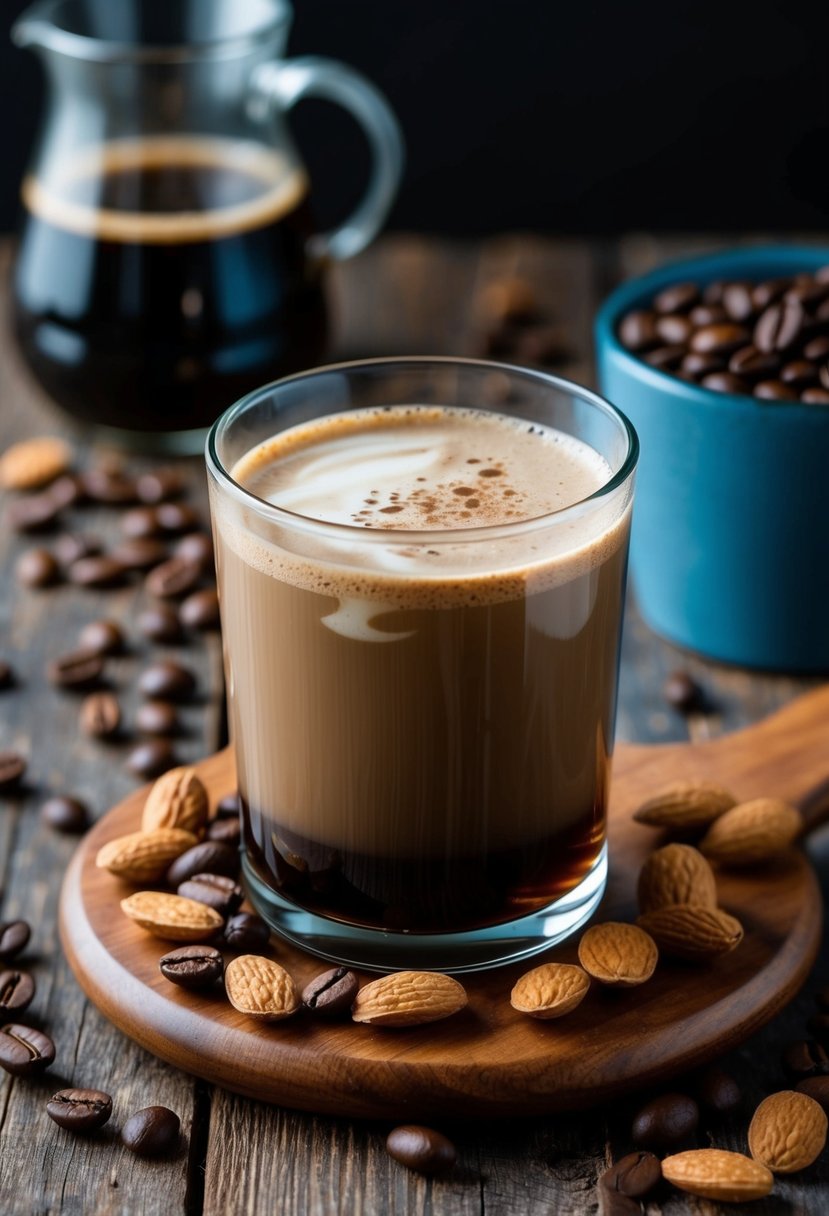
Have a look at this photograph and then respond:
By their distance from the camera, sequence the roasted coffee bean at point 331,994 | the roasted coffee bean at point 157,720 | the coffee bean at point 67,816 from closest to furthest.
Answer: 1. the roasted coffee bean at point 331,994
2. the coffee bean at point 67,816
3. the roasted coffee bean at point 157,720

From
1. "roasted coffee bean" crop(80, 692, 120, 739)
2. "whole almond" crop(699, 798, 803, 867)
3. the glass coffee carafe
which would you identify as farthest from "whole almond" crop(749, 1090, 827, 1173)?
the glass coffee carafe

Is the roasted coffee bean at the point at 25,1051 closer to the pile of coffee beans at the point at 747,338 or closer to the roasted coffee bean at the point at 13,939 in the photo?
the roasted coffee bean at the point at 13,939

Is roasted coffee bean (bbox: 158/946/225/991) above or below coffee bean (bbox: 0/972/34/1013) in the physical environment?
above

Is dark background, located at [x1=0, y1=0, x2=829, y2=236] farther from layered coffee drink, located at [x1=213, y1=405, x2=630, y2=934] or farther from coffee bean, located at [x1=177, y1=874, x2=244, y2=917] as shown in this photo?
coffee bean, located at [x1=177, y1=874, x2=244, y2=917]

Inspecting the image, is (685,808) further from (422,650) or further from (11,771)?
(11,771)

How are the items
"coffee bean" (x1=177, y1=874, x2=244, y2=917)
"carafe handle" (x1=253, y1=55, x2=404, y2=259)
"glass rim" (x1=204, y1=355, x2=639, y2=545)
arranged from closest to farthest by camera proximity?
"glass rim" (x1=204, y1=355, x2=639, y2=545)
"coffee bean" (x1=177, y1=874, x2=244, y2=917)
"carafe handle" (x1=253, y1=55, x2=404, y2=259)

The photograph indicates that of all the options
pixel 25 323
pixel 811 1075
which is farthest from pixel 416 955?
pixel 25 323

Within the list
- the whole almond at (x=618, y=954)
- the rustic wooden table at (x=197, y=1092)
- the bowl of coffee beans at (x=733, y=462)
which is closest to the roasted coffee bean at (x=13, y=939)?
the rustic wooden table at (x=197, y=1092)
